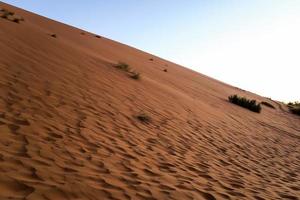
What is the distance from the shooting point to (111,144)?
6.55m

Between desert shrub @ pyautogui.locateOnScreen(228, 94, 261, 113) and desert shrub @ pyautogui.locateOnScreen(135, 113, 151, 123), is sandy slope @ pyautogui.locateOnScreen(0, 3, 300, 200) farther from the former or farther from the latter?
desert shrub @ pyautogui.locateOnScreen(228, 94, 261, 113)

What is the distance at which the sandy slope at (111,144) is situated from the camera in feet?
15.7

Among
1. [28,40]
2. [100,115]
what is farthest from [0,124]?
[28,40]

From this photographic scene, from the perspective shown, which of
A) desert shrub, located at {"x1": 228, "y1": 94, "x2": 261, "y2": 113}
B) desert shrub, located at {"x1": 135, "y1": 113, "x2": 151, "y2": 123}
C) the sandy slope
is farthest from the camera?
desert shrub, located at {"x1": 228, "y1": 94, "x2": 261, "y2": 113}

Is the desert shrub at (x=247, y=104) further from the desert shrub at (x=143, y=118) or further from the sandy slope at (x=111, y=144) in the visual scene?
the desert shrub at (x=143, y=118)

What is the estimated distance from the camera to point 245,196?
19.1 feet

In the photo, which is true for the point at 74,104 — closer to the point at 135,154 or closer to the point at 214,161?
the point at 135,154

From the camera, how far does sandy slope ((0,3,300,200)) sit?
4.79 m

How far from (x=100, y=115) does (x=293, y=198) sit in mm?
4089

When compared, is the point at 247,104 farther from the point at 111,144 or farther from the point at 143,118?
the point at 111,144

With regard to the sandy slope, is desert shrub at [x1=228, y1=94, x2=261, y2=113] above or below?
above

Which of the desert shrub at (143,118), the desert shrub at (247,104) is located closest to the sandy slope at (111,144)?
the desert shrub at (143,118)

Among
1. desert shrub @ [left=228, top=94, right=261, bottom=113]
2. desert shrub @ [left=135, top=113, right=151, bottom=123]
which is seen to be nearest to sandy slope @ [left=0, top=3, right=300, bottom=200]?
desert shrub @ [left=135, top=113, right=151, bottom=123]

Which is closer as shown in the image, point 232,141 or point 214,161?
point 214,161
